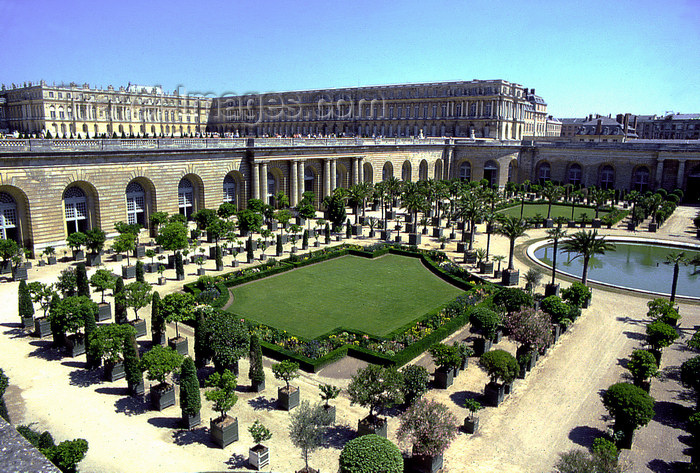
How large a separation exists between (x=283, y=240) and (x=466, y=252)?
16.3 metres

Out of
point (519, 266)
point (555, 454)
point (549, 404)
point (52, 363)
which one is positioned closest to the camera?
point (555, 454)

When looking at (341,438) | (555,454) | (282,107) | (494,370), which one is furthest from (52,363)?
(282,107)

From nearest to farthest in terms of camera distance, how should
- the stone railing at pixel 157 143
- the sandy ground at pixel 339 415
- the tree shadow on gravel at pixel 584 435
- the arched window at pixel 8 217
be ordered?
the sandy ground at pixel 339 415
the tree shadow on gravel at pixel 584 435
the stone railing at pixel 157 143
the arched window at pixel 8 217

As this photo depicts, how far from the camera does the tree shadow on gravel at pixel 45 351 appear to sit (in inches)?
914

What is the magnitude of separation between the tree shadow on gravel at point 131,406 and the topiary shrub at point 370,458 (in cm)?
960

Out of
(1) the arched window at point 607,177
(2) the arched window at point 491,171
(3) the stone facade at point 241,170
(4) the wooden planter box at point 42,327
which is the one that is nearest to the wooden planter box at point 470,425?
(4) the wooden planter box at point 42,327

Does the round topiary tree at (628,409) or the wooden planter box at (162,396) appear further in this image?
the wooden planter box at (162,396)

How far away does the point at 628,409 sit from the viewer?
669 inches

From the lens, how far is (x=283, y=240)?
4622cm

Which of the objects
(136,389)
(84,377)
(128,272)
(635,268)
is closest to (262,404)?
(136,389)

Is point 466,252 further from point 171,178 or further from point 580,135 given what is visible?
point 580,135

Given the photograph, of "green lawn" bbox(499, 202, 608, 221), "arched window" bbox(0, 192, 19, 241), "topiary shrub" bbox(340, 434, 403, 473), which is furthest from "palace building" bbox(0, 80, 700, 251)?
"topiary shrub" bbox(340, 434, 403, 473)

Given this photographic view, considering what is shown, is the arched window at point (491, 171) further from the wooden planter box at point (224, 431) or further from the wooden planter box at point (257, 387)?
the wooden planter box at point (224, 431)

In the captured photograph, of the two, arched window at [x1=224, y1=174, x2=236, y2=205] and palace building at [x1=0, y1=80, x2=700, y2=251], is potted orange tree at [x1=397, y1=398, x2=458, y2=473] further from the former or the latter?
arched window at [x1=224, y1=174, x2=236, y2=205]
